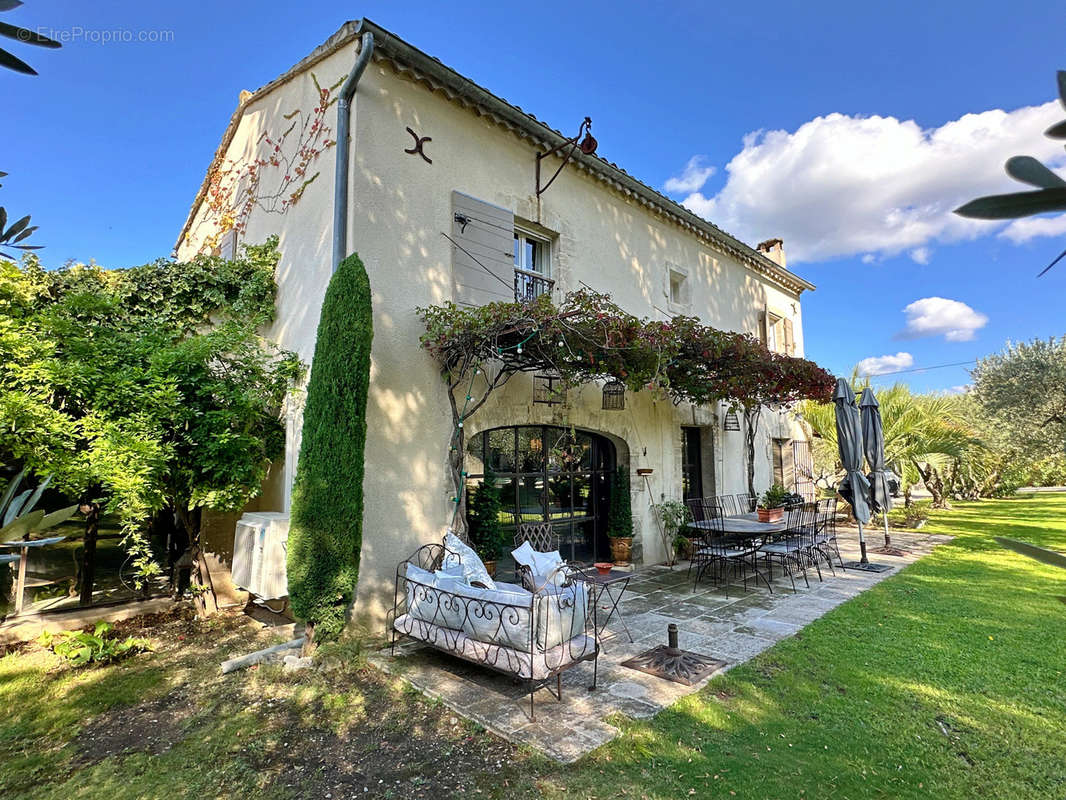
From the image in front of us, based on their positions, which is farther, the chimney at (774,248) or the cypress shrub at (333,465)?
the chimney at (774,248)

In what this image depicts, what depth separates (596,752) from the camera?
3213 mm

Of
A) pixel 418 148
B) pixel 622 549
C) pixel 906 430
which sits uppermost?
pixel 418 148

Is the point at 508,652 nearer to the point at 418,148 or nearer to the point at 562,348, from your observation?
the point at 562,348

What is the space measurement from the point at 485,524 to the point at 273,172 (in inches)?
227

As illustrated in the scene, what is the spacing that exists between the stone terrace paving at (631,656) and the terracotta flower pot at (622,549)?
1.72 feet

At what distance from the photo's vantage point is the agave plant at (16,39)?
881mm

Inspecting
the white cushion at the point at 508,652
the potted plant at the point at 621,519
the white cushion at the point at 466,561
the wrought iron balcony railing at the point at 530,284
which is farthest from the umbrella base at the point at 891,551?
the white cushion at the point at 466,561

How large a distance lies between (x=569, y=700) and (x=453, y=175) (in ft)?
19.7

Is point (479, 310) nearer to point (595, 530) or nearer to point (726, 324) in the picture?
point (595, 530)

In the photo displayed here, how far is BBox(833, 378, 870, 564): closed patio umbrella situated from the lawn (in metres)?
3.52

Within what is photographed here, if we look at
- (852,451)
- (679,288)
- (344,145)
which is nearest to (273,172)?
(344,145)

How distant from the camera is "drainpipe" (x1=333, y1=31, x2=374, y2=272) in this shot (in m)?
5.56

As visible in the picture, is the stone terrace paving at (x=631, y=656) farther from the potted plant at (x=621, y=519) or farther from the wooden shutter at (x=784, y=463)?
the wooden shutter at (x=784, y=463)

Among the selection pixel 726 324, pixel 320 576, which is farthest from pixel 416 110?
pixel 726 324
